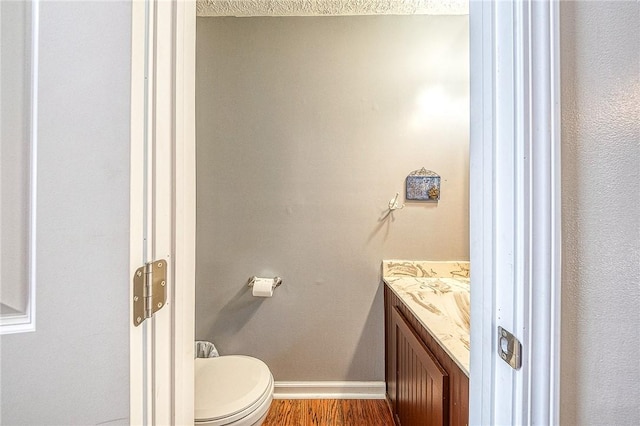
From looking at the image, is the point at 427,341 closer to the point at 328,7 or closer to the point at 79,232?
the point at 79,232

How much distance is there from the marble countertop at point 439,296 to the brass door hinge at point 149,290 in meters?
0.72

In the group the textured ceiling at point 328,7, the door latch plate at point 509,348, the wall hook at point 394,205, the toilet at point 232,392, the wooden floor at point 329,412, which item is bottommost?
the wooden floor at point 329,412

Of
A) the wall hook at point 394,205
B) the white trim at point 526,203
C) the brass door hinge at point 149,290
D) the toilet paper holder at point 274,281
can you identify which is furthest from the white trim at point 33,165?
the wall hook at point 394,205

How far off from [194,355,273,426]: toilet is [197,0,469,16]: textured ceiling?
Answer: 1952 mm

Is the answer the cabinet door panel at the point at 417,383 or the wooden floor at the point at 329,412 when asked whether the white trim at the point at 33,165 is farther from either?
the wooden floor at the point at 329,412

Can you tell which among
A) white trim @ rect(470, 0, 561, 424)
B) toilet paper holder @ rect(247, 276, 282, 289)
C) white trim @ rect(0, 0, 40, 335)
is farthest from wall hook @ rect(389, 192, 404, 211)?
white trim @ rect(0, 0, 40, 335)

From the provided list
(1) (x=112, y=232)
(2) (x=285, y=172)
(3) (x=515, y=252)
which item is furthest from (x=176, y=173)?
(2) (x=285, y=172)

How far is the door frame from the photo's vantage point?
1.28 ft

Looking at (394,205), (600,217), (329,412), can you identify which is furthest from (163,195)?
(329,412)

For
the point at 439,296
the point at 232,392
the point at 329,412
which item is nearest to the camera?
the point at 232,392

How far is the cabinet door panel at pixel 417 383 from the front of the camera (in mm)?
812

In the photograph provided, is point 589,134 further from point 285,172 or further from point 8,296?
point 285,172

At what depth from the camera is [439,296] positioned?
51.1 inches

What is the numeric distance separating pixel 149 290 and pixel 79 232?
13 cm
